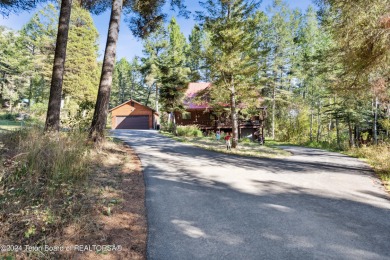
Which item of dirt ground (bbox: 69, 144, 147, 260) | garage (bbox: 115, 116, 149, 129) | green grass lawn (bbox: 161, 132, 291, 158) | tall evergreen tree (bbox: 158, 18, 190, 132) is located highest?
tall evergreen tree (bbox: 158, 18, 190, 132)

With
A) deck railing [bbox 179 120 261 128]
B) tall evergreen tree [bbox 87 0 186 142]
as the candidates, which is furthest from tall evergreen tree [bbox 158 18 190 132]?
tall evergreen tree [bbox 87 0 186 142]

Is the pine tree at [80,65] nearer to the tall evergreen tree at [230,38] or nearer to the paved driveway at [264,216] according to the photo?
the tall evergreen tree at [230,38]

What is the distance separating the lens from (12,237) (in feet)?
8.37

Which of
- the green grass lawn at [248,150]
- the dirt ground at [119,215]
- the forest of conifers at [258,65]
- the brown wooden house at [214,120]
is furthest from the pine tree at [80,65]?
the dirt ground at [119,215]

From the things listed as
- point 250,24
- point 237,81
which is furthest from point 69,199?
point 250,24

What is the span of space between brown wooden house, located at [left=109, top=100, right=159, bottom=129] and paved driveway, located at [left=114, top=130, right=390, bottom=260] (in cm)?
2547

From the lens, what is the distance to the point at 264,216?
155 inches

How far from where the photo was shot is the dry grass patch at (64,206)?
2.66m

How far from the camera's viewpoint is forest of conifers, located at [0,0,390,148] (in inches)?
278

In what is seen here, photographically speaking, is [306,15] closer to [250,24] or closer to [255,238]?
[250,24]

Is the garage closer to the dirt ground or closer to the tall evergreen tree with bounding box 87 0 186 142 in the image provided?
the tall evergreen tree with bounding box 87 0 186 142

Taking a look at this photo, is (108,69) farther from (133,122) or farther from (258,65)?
(133,122)

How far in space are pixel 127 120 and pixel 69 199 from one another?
29226 millimetres

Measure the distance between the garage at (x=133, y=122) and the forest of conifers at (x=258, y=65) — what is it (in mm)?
5922
